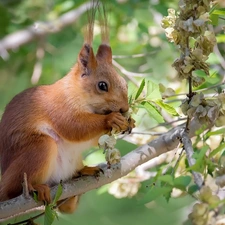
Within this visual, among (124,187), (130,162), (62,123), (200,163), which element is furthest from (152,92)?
(124,187)

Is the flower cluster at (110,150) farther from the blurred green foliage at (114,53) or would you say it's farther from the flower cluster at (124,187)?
the blurred green foliage at (114,53)

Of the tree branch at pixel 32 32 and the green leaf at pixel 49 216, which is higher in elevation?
the green leaf at pixel 49 216

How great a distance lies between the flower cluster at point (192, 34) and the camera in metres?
1.43

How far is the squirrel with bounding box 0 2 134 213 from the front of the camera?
180cm

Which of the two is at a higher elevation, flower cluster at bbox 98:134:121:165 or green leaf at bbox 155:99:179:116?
green leaf at bbox 155:99:179:116

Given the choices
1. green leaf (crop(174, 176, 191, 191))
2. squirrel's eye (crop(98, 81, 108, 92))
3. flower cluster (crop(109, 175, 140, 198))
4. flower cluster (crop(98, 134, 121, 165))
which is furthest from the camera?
flower cluster (crop(109, 175, 140, 198))

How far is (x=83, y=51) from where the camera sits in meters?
1.99

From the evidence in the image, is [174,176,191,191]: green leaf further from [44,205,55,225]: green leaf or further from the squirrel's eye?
the squirrel's eye

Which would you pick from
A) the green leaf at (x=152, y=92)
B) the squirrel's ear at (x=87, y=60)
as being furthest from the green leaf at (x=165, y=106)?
the squirrel's ear at (x=87, y=60)

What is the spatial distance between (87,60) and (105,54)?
67 millimetres

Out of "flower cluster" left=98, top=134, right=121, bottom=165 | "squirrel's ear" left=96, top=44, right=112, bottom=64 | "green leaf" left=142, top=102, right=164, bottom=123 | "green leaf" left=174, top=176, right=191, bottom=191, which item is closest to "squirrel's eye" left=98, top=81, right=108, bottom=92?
"squirrel's ear" left=96, top=44, right=112, bottom=64

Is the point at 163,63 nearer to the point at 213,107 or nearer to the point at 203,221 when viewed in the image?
the point at 213,107

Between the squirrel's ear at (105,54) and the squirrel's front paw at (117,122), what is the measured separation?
27cm

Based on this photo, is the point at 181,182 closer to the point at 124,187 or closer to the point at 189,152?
the point at 189,152
